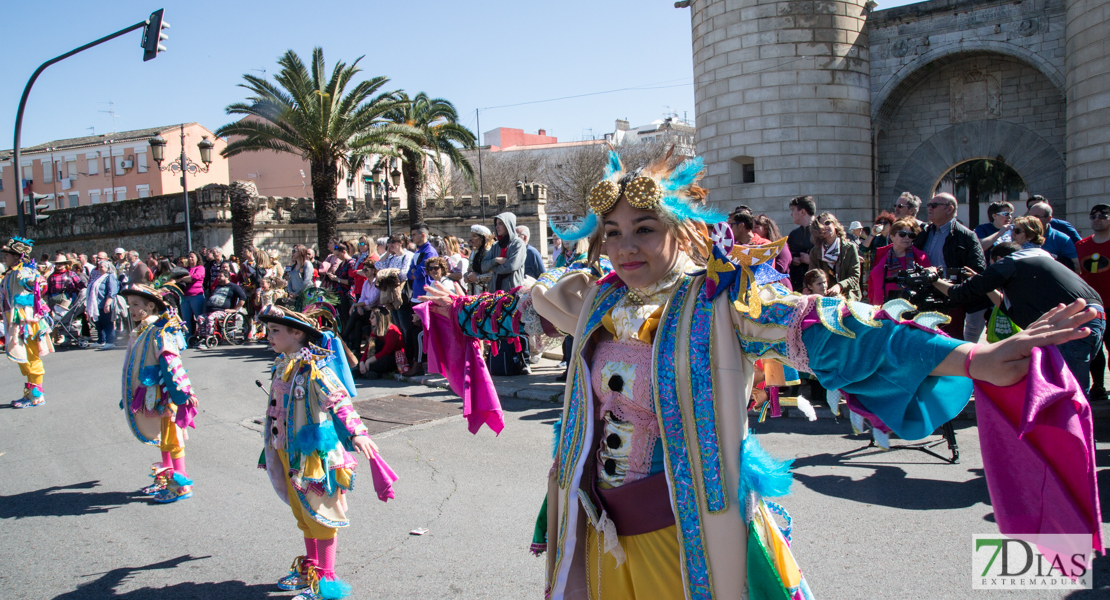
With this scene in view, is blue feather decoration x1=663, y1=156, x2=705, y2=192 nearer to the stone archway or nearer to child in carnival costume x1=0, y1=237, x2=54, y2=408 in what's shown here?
child in carnival costume x1=0, y1=237, x2=54, y2=408

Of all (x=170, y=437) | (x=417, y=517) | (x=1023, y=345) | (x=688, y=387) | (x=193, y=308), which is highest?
(x=1023, y=345)

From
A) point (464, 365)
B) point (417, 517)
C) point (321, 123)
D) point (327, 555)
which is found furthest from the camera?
point (321, 123)

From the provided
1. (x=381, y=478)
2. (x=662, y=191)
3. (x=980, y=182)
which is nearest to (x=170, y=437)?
(x=381, y=478)

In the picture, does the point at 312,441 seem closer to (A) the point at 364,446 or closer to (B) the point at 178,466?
(A) the point at 364,446

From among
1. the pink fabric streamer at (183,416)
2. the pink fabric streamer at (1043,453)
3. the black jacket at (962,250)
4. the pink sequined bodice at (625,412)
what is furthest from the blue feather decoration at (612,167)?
the black jacket at (962,250)

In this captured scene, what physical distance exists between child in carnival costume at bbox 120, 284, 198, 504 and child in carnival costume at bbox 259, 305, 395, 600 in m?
1.88

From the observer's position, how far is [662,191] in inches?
93.4

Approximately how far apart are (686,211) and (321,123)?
2171cm

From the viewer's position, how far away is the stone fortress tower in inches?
619

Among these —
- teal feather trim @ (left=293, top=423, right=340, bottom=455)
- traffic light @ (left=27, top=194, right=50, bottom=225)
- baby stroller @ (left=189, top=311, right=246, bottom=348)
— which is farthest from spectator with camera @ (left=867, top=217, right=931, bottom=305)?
traffic light @ (left=27, top=194, right=50, bottom=225)

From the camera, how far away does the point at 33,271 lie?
9891 millimetres

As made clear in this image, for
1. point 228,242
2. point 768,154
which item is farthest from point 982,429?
point 228,242

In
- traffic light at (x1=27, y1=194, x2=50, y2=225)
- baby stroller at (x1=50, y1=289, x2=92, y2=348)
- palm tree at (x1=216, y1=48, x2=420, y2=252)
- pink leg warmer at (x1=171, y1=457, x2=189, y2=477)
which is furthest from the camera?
palm tree at (x1=216, y1=48, x2=420, y2=252)

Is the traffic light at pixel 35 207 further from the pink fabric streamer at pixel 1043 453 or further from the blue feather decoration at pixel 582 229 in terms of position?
the pink fabric streamer at pixel 1043 453
